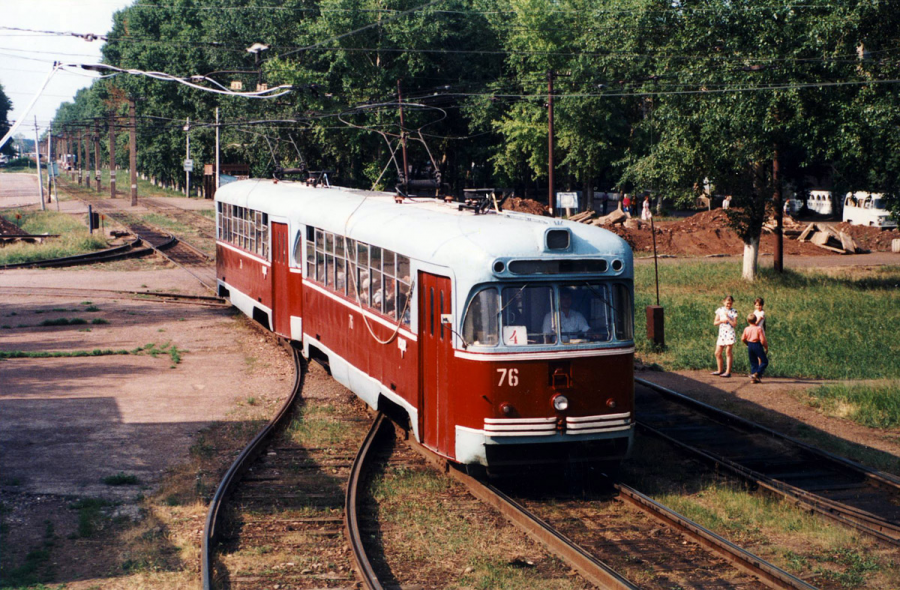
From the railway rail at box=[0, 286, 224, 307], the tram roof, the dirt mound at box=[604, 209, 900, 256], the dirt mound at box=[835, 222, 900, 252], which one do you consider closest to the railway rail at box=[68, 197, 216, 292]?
the railway rail at box=[0, 286, 224, 307]

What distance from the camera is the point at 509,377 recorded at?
385 inches

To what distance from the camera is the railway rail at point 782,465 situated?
987cm

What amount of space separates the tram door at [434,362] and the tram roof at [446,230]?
0.35 m

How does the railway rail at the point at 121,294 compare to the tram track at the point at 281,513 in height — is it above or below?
above

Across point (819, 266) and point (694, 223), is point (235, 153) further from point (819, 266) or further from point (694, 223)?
point (819, 266)

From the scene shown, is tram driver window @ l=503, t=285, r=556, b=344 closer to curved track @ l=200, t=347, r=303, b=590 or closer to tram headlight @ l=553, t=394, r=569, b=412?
tram headlight @ l=553, t=394, r=569, b=412

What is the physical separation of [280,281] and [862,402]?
10.3 metres

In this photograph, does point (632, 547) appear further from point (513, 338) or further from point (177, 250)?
point (177, 250)

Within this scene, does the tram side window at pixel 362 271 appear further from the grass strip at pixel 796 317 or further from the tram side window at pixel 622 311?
the grass strip at pixel 796 317

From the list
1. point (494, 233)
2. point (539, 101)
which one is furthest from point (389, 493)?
point (539, 101)

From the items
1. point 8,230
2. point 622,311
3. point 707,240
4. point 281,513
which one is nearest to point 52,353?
point 281,513

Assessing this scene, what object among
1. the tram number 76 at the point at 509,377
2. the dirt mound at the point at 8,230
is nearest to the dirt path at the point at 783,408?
the tram number 76 at the point at 509,377

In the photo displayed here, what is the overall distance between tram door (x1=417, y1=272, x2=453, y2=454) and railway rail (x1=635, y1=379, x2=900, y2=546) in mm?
3455

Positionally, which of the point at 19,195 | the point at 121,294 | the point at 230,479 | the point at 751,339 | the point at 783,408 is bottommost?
the point at 783,408
